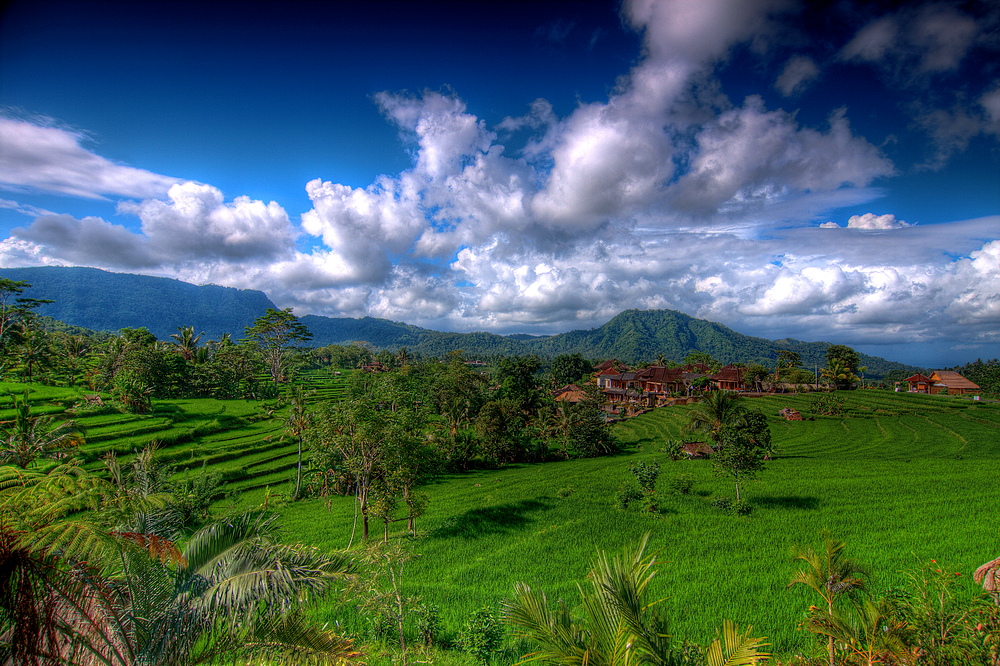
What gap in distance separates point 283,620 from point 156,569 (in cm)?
184

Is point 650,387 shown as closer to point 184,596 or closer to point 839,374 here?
point 839,374

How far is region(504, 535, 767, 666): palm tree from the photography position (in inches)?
152

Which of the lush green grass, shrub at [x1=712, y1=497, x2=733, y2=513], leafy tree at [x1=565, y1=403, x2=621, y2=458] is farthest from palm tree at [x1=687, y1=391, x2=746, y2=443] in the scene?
leafy tree at [x1=565, y1=403, x2=621, y2=458]

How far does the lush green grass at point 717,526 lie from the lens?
11820 millimetres

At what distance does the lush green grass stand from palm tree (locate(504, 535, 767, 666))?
1.60 feet

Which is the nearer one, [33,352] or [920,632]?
[920,632]

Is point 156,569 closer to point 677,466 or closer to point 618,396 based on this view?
point 677,466

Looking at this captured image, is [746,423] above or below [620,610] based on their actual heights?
below

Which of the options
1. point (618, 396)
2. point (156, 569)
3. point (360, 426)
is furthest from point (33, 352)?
point (618, 396)

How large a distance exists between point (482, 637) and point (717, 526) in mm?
13516

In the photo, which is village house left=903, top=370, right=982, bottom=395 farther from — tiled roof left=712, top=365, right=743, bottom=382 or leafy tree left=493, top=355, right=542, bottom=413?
leafy tree left=493, top=355, right=542, bottom=413

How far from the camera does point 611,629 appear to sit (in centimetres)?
404

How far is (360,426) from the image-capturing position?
17766 mm

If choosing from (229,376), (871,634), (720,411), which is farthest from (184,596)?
(229,376)
